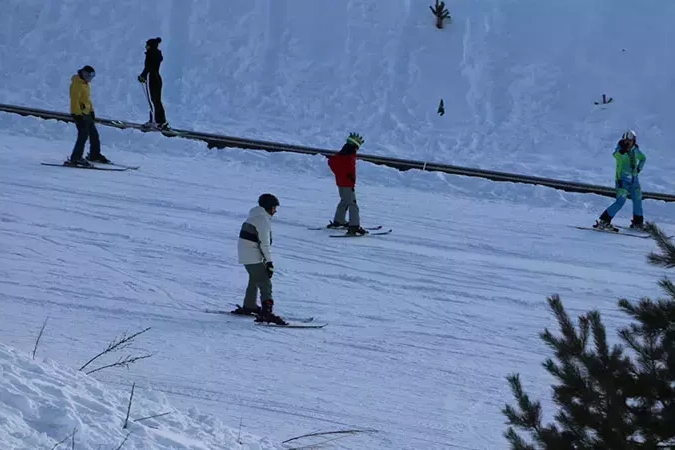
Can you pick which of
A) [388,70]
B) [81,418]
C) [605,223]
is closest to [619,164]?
[605,223]

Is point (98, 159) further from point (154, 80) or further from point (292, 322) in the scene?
point (292, 322)

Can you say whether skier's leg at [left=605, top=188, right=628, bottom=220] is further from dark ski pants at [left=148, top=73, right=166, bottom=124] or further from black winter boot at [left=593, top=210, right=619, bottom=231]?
dark ski pants at [left=148, top=73, right=166, bottom=124]

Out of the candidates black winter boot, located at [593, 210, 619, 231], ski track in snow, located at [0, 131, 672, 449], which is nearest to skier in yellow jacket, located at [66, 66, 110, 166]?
ski track in snow, located at [0, 131, 672, 449]

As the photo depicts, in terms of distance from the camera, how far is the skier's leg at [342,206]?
13.7 metres

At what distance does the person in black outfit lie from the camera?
1970 centimetres

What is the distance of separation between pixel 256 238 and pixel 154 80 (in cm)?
1105

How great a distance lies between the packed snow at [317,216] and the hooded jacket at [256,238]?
2.17 ft

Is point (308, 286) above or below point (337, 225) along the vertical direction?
below

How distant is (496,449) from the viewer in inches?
297

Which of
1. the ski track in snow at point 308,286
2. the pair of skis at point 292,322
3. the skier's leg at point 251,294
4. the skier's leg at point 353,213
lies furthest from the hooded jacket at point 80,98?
the skier's leg at point 251,294

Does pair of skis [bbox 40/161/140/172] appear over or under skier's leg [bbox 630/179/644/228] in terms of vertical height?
under

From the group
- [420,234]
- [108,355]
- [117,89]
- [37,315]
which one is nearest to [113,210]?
[420,234]

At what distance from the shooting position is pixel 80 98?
16156mm

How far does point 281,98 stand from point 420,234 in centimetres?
885
